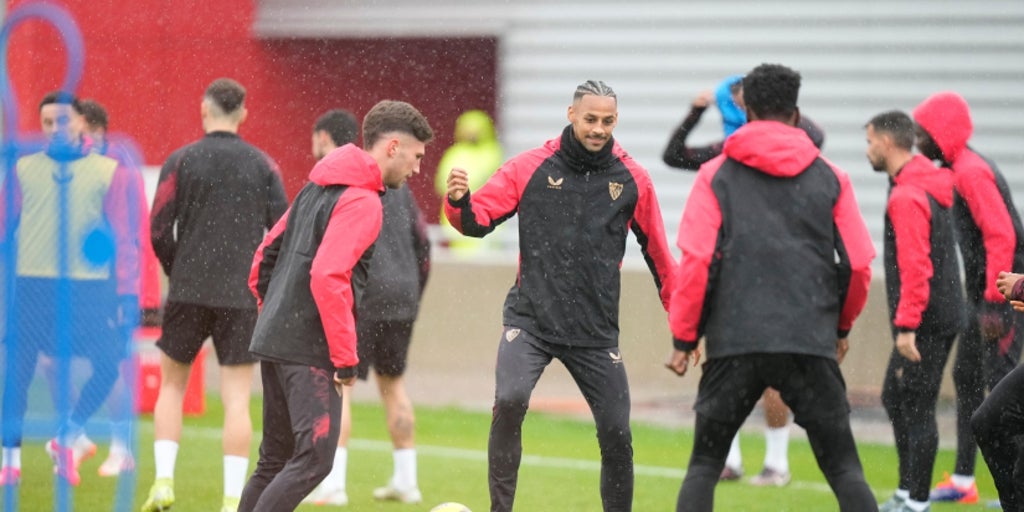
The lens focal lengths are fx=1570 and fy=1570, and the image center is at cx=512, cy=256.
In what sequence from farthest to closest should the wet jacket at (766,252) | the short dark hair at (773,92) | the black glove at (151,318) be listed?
the black glove at (151,318) → the short dark hair at (773,92) → the wet jacket at (766,252)

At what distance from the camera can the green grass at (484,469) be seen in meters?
9.05

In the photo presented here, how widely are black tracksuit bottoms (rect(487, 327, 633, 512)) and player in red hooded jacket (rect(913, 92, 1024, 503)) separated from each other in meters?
2.92

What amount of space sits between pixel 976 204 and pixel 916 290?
1000mm

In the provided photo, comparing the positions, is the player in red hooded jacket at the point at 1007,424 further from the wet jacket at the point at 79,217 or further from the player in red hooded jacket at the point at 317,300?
the wet jacket at the point at 79,217

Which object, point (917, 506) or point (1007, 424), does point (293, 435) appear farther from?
point (917, 506)

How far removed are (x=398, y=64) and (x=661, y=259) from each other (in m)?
15.8

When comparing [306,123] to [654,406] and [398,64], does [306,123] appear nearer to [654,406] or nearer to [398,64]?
[398,64]

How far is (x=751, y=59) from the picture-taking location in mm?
16453

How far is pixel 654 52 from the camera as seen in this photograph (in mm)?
17062

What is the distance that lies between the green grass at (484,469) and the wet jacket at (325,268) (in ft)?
8.25

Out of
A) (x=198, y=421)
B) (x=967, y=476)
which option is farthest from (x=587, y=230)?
(x=198, y=421)

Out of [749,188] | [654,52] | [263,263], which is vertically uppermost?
[654,52]

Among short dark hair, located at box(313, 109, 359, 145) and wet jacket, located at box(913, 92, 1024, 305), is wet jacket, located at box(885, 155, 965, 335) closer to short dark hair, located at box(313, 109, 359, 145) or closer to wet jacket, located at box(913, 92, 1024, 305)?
wet jacket, located at box(913, 92, 1024, 305)

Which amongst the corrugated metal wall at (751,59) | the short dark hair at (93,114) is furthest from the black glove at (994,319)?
the corrugated metal wall at (751,59)
